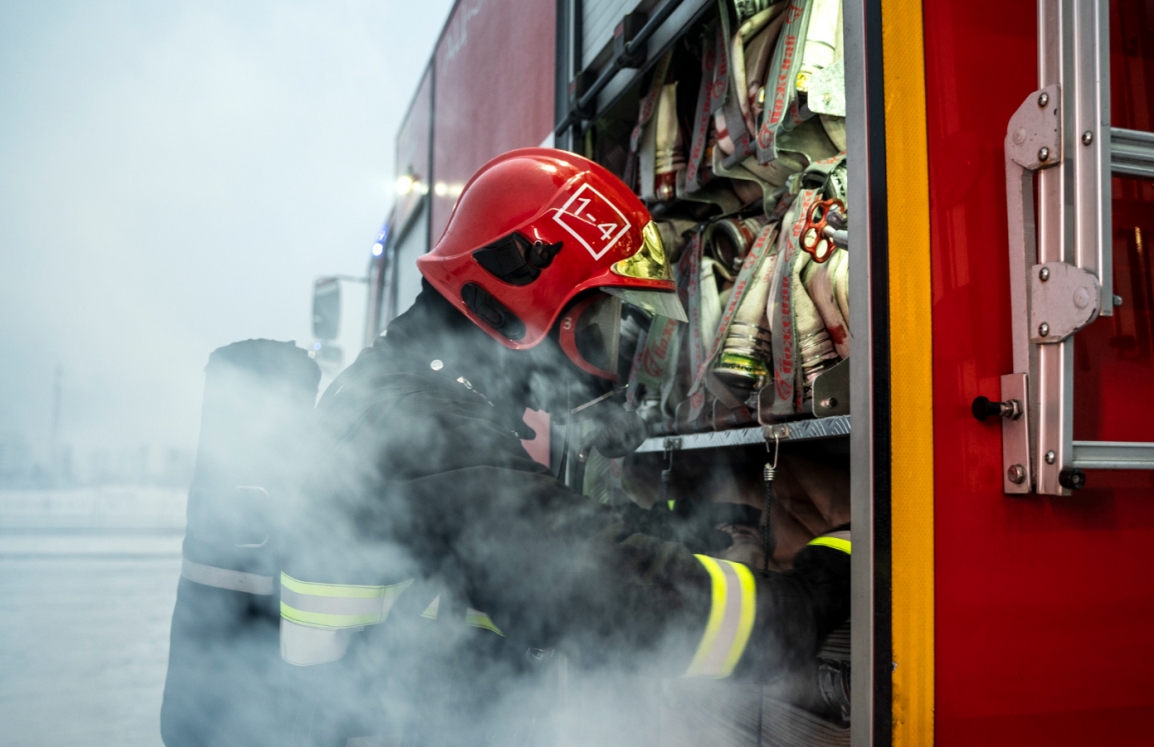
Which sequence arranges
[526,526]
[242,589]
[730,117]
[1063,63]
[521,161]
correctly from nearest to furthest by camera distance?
[1063,63] < [526,526] < [242,589] < [521,161] < [730,117]

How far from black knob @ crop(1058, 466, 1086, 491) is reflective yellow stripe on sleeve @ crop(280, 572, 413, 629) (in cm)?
112

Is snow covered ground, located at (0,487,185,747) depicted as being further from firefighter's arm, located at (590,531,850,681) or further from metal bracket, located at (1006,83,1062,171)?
metal bracket, located at (1006,83,1062,171)

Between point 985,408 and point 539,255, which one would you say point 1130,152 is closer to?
point 985,408

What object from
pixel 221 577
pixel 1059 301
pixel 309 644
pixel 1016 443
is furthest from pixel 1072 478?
pixel 221 577

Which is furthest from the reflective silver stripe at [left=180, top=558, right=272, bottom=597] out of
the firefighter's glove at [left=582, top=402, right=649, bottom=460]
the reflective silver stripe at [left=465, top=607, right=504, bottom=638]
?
the firefighter's glove at [left=582, top=402, right=649, bottom=460]

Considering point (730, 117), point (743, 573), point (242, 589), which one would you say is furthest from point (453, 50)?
point (743, 573)

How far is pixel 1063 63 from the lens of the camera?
3.43 feet

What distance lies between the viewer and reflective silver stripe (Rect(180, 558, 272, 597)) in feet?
4.92

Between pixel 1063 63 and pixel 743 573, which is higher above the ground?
pixel 1063 63

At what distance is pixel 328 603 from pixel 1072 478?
120 centimetres

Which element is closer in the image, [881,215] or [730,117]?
[881,215]

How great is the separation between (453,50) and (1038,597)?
4467 mm

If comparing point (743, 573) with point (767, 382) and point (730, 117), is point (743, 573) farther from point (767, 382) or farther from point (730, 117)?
point (730, 117)

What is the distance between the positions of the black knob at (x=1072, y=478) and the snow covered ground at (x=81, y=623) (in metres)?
1.76
